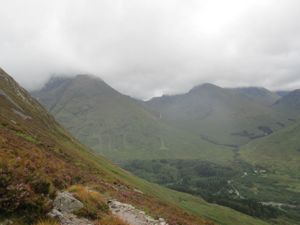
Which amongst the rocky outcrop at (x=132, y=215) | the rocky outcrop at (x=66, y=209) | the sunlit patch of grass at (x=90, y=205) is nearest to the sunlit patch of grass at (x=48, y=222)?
the rocky outcrop at (x=66, y=209)

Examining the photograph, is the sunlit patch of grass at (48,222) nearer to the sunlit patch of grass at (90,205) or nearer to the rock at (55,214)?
the rock at (55,214)

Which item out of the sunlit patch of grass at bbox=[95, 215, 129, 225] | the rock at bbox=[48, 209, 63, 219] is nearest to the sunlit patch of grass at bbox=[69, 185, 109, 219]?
the sunlit patch of grass at bbox=[95, 215, 129, 225]

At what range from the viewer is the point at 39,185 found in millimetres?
15250

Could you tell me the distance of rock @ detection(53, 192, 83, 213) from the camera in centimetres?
1638

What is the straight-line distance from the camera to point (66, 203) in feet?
55.6

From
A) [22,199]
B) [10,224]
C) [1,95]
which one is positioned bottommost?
[10,224]

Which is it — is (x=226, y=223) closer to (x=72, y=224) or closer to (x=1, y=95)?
(x=1, y=95)

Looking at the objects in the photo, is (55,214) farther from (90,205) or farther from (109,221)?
(90,205)

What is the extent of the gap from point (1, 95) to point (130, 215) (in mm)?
84372

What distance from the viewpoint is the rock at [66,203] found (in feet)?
53.7

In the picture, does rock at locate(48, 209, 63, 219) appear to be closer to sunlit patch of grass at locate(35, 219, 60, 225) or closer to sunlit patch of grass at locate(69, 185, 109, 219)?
sunlit patch of grass at locate(35, 219, 60, 225)

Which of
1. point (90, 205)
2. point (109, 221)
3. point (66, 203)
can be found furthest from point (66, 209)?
point (109, 221)

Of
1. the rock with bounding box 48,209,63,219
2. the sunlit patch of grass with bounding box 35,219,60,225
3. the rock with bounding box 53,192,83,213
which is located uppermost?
the rock with bounding box 53,192,83,213

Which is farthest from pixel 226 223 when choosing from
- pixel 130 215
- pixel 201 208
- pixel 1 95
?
pixel 130 215
